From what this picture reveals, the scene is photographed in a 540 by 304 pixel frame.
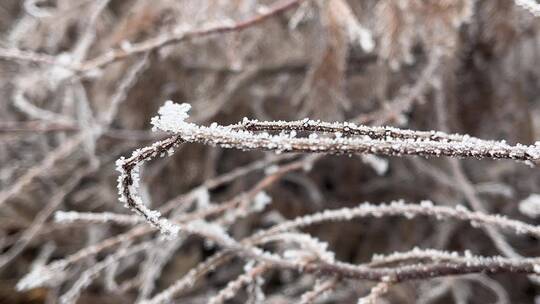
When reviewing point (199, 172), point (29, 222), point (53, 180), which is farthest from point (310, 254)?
point (53, 180)

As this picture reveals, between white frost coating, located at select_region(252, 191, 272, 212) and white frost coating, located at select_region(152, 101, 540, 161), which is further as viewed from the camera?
white frost coating, located at select_region(252, 191, 272, 212)

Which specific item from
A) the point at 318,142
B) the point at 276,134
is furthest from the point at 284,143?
the point at 276,134

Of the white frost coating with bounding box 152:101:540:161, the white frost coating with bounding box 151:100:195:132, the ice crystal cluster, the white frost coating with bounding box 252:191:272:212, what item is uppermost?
the ice crystal cluster

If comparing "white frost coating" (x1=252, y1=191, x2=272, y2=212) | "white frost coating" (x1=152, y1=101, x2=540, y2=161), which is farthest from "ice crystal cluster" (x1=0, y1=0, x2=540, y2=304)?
"white frost coating" (x1=152, y1=101, x2=540, y2=161)

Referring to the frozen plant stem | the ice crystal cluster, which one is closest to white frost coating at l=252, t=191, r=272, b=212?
the ice crystal cluster

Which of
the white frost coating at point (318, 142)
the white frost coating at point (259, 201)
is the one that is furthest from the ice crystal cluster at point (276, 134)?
the white frost coating at point (318, 142)

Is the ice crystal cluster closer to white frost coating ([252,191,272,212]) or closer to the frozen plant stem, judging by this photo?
white frost coating ([252,191,272,212])

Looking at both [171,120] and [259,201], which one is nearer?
[171,120]

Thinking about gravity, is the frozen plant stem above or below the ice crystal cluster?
below

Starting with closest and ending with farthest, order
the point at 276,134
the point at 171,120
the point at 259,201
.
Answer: the point at 171,120 < the point at 276,134 < the point at 259,201

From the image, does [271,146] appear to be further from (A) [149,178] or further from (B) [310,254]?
(A) [149,178]

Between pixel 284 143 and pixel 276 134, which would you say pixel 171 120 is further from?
pixel 276 134
